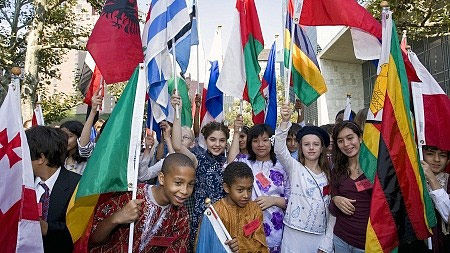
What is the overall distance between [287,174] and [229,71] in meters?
1.72

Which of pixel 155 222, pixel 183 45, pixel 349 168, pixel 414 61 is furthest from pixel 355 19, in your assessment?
pixel 155 222

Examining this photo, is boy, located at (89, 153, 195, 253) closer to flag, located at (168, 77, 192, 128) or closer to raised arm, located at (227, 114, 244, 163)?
raised arm, located at (227, 114, 244, 163)

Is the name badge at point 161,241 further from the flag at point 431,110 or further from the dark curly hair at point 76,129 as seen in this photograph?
the flag at point 431,110

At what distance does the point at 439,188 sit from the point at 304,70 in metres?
2.34

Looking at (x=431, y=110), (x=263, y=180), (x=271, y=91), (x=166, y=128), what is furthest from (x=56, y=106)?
(x=431, y=110)

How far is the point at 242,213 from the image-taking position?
4.18m

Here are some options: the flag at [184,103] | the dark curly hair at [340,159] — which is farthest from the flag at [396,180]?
the flag at [184,103]

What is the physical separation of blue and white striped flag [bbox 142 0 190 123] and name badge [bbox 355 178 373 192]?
2236 mm

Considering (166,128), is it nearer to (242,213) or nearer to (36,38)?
(242,213)

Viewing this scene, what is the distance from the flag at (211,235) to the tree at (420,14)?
7.37 metres

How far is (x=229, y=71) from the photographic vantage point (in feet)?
20.2

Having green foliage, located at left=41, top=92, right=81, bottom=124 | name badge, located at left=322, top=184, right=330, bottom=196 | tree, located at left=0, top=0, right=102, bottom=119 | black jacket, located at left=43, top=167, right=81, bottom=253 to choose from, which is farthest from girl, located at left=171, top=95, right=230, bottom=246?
green foliage, located at left=41, top=92, right=81, bottom=124

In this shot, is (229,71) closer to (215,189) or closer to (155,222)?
(215,189)

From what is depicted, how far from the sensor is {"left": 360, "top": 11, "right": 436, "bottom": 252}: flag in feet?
12.2
